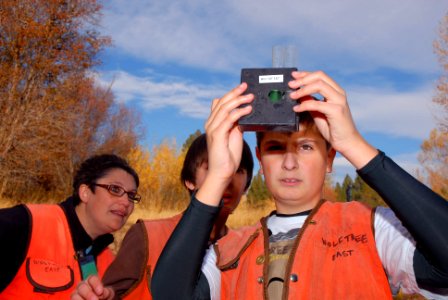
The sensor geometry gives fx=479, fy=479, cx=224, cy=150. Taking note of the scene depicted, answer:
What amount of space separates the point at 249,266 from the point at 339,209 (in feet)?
1.18

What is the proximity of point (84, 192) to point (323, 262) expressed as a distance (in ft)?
7.28

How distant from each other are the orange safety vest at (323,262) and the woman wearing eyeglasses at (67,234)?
145cm

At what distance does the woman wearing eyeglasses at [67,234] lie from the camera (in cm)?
266

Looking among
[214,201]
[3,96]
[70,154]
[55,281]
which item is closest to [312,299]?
[214,201]

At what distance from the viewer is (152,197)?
13.9m

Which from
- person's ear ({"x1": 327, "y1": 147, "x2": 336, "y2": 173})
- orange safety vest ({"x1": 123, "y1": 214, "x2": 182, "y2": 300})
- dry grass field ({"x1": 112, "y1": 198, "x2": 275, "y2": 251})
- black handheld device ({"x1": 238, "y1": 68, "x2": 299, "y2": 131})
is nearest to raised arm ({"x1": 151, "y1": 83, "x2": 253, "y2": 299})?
black handheld device ({"x1": 238, "y1": 68, "x2": 299, "y2": 131})

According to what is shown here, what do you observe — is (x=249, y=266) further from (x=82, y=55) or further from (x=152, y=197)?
(x=82, y=55)

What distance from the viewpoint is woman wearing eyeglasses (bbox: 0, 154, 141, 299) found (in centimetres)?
266

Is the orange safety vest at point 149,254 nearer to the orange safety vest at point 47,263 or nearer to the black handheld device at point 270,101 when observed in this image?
the orange safety vest at point 47,263

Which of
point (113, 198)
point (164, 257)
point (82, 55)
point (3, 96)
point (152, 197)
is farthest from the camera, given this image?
point (82, 55)

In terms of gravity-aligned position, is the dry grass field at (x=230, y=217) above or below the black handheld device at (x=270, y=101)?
below

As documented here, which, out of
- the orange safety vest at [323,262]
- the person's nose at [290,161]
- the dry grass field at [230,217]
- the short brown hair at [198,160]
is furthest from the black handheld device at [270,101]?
the dry grass field at [230,217]

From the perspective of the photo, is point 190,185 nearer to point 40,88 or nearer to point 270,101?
point 270,101

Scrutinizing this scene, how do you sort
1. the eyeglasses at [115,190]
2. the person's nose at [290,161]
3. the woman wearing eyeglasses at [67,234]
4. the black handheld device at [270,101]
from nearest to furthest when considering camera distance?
the black handheld device at [270,101]
the person's nose at [290,161]
the woman wearing eyeglasses at [67,234]
the eyeglasses at [115,190]
